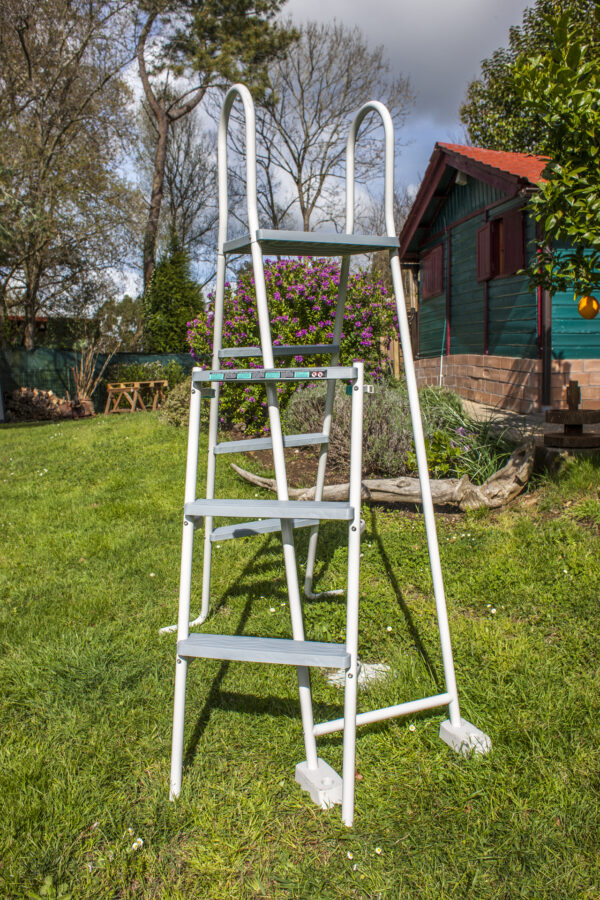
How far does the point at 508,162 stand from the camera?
30.6 ft

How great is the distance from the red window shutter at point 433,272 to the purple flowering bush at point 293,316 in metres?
4.19

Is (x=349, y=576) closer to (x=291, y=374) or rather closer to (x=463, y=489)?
(x=291, y=374)

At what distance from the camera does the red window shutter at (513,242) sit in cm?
867

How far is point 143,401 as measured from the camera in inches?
644

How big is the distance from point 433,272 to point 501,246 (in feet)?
10.9

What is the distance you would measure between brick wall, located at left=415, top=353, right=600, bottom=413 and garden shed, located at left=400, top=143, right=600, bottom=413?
15 millimetres

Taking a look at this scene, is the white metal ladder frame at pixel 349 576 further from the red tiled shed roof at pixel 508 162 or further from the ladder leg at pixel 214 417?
the red tiled shed roof at pixel 508 162

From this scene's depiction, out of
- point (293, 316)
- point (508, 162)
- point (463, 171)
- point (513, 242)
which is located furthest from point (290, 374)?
point (463, 171)

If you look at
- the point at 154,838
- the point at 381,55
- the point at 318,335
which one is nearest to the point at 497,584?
the point at 154,838

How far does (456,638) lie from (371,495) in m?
1.97

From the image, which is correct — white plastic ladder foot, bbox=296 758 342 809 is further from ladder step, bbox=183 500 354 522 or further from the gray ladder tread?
the gray ladder tread

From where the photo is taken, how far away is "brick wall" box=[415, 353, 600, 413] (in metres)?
8.29

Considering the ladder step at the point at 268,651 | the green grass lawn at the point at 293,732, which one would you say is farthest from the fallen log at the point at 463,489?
the ladder step at the point at 268,651

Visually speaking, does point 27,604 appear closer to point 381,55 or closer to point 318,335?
point 318,335
